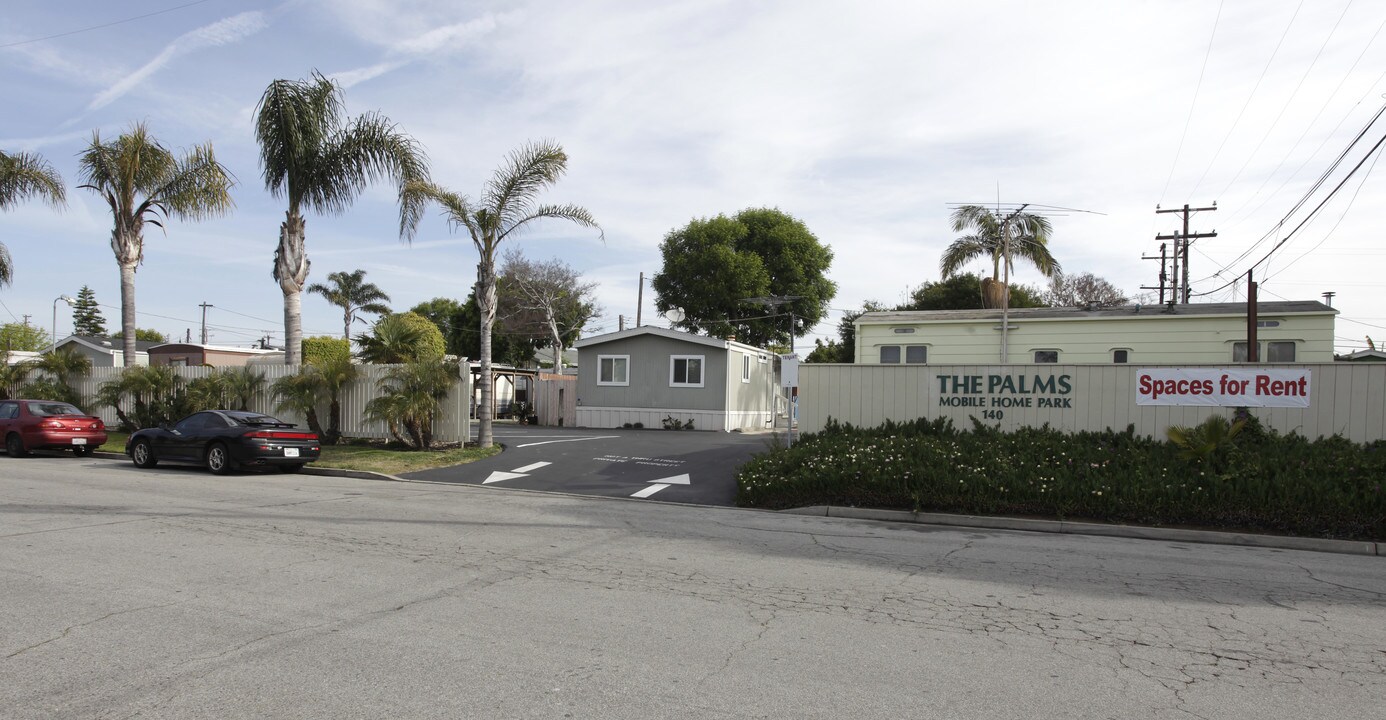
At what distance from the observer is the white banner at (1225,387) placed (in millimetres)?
13492

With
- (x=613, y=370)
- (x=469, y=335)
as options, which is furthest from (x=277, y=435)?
(x=469, y=335)

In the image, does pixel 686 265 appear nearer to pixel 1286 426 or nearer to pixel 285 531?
pixel 1286 426

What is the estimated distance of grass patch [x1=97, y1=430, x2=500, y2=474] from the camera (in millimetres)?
17641

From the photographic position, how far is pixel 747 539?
9984 millimetres

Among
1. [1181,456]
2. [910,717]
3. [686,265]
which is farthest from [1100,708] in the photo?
[686,265]

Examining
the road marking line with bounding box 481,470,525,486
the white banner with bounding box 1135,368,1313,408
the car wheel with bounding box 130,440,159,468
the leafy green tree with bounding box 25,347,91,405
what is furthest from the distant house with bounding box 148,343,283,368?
the white banner with bounding box 1135,368,1313,408

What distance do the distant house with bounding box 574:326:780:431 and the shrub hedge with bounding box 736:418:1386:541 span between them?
12.7 m

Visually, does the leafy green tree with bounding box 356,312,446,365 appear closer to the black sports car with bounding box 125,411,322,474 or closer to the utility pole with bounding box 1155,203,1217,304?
the black sports car with bounding box 125,411,322,474

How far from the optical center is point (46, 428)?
19.5 metres

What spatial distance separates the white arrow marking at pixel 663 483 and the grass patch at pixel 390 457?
16.0ft

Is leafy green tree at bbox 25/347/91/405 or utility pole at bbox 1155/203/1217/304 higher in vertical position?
utility pole at bbox 1155/203/1217/304

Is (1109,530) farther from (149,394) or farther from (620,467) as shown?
(149,394)

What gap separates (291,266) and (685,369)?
40.6 ft

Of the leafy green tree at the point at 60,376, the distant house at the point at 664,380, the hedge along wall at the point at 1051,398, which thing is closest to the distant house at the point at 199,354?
the leafy green tree at the point at 60,376
